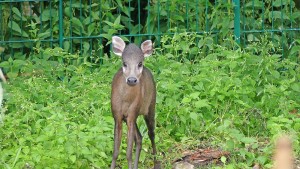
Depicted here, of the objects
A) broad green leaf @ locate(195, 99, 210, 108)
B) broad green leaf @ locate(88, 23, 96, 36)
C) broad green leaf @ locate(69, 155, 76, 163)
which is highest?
broad green leaf @ locate(88, 23, 96, 36)

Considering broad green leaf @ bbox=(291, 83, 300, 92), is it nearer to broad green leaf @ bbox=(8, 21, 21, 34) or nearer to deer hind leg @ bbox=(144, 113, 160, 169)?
deer hind leg @ bbox=(144, 113, 160, 169)

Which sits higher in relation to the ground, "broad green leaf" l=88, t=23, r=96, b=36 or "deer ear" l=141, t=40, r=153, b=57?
"deer ear" l=141, t=40, r=153, b=57

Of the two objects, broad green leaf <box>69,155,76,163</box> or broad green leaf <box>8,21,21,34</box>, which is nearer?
broad green leaf <box>69,155,76,163</box>

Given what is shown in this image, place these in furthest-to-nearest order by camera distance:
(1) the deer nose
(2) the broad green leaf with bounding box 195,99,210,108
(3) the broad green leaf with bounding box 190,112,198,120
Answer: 1. (2) the broad green leaf with bounding box 195,99,210,108
2. (3) the broad green leaf with bounding box 190,112,198,120
3. (1) the deer nose

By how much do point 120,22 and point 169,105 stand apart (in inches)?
114

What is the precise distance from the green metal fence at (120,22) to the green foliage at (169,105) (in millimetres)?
299

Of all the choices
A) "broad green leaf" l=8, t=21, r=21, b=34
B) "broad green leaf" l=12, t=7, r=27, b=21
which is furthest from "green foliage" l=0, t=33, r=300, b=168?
"broad green leaf" l=12, t=7, r=27, b=21

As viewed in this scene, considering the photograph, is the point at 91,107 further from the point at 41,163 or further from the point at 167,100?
the point at 41,163

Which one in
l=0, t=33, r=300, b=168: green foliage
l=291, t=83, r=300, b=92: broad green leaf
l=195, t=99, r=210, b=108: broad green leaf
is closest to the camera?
l=0, t=33, r=300, b=168: green foliage

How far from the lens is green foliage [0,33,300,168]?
6.79 metres

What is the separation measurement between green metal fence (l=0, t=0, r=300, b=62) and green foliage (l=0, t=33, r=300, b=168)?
299mm

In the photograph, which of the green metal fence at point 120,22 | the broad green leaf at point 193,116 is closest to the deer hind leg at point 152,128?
the broad green leaf at point 193,116

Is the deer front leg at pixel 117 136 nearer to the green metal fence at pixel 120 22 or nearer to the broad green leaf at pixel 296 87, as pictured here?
the broad green leaf at pixel 296 87

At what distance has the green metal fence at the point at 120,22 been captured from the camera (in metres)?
10.3
